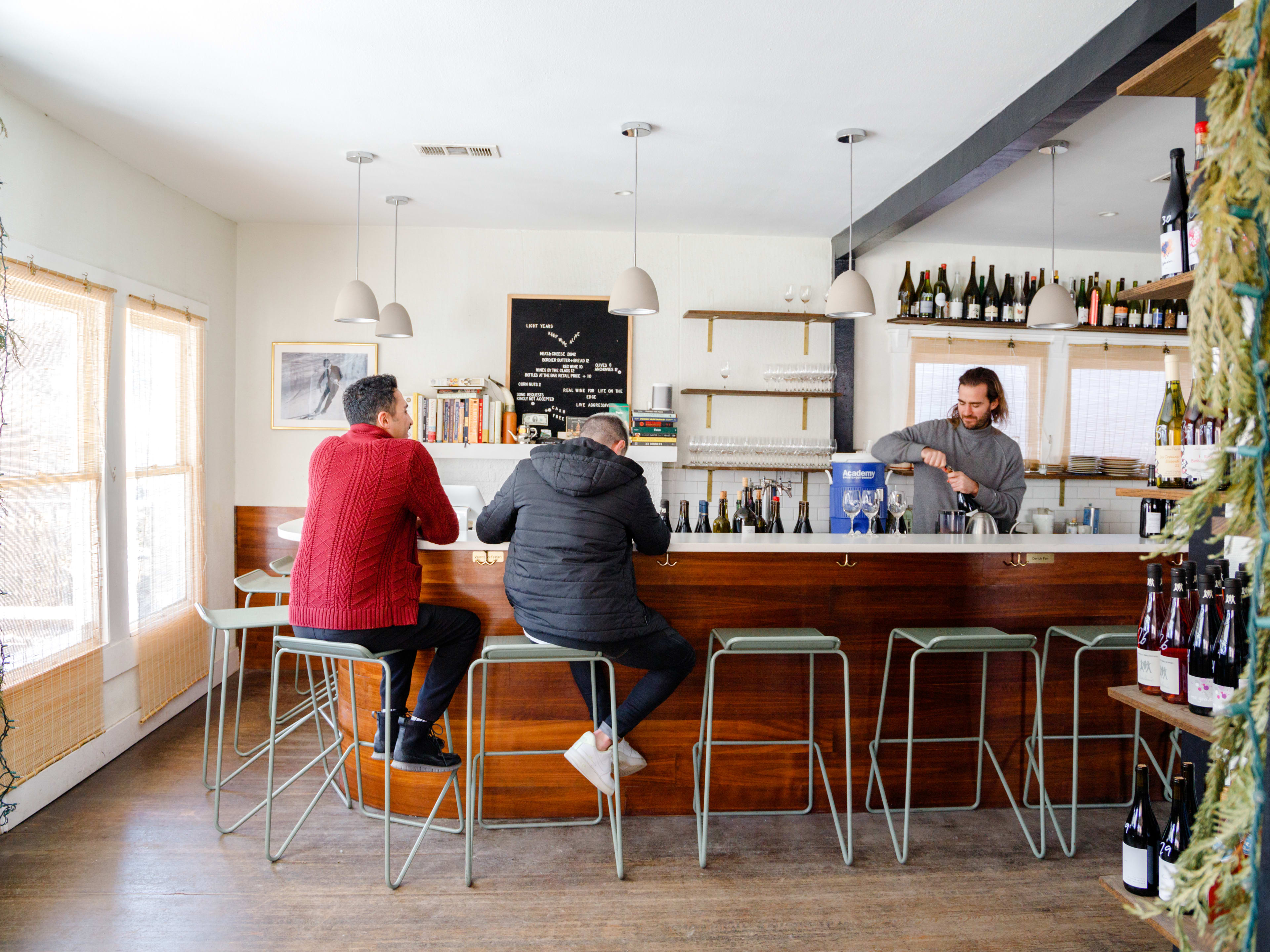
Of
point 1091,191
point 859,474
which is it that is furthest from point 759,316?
point 1091,191

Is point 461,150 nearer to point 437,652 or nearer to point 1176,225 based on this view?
point 437,652

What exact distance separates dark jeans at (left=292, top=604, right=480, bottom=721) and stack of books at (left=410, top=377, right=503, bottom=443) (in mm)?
2241

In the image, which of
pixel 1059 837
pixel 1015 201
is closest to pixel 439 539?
pixel 1059 837

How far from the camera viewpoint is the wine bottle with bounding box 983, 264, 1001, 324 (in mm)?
5301

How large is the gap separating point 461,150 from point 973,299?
11.1 feet

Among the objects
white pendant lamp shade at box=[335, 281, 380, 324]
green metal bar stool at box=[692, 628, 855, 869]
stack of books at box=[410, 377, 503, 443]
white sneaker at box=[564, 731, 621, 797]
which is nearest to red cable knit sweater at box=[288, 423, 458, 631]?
white sneaker at box=[564, 731, 621, 797]

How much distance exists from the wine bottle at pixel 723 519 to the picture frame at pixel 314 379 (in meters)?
2.26

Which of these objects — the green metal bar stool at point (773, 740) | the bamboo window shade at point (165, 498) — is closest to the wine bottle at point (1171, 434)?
the green metal bar stool at point (773, 740)

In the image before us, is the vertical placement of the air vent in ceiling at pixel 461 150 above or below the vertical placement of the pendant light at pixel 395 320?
above

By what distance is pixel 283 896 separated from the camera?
2.46 m

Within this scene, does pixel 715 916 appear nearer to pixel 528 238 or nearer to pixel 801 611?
pixel 801 611

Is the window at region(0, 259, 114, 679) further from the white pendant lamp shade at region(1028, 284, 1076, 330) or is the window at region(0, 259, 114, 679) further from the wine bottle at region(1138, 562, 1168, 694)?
the white pendant lamp shade at region(1028, 284, 1076, 330)

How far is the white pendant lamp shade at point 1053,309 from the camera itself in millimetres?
4164

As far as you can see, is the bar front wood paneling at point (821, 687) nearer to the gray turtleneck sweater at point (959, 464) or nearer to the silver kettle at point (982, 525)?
the silver kettle at point (982, 525)
